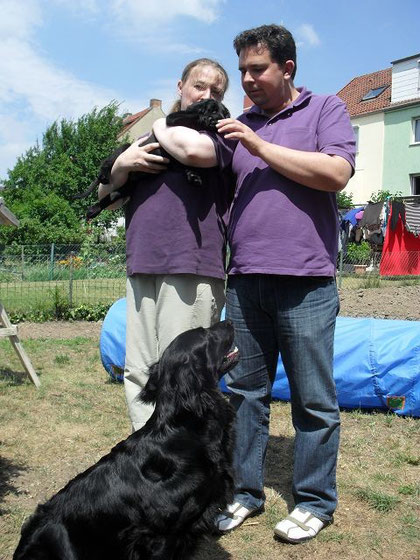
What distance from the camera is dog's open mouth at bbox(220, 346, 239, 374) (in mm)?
2529

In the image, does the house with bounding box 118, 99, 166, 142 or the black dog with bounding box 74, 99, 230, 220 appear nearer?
the black dog with bounding box 74, 99, 230, 220

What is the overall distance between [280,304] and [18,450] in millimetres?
2372

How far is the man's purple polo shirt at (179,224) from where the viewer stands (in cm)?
259

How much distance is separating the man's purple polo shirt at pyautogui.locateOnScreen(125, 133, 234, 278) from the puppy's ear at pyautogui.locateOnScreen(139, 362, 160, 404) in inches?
18.7

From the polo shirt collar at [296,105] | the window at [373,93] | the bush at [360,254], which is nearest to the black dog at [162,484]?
the polo shirt collar at [296,105]

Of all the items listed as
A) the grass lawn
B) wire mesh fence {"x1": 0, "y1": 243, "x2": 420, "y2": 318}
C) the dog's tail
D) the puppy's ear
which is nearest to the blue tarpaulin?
the grass lawn

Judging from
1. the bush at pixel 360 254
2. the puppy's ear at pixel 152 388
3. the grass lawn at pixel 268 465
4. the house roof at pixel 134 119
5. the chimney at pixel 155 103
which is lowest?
→ the grass lawn at pixel 268 465

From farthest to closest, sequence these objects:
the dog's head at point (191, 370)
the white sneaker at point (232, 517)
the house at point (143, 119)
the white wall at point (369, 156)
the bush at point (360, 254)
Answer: the house at point (143, 119)
the white wall at point (369, 156)
the bush at point (360, 254)
the white sneaker at point (232, 517)
the dog's head at point (191, 370)

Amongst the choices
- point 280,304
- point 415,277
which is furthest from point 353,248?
point 280,304

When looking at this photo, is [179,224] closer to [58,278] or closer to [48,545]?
[48,545]

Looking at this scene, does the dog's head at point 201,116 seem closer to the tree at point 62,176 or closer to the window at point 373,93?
the tree at point 62,176

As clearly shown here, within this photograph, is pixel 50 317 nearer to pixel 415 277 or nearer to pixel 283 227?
pixel 283 227

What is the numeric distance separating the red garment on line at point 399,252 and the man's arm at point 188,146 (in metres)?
16.0

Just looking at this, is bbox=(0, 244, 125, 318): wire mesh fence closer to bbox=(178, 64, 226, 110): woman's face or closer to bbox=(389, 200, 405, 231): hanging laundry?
bbox=(178, 64, 226, 110): woman's face
